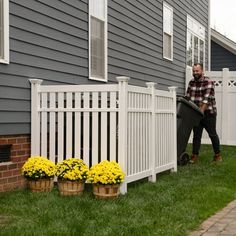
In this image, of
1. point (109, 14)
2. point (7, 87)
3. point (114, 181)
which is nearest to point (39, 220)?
point (114, 181)

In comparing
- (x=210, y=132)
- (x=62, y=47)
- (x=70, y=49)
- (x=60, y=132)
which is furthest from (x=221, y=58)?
(x=60, y=132)

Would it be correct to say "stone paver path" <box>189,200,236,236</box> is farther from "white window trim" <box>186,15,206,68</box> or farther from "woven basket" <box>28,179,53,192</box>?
"white window trim" <box>186,15,206,68</box>

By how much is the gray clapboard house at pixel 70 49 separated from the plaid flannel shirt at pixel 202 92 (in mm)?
1597

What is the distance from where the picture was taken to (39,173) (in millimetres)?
6914

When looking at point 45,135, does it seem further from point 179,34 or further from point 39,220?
point 179,34

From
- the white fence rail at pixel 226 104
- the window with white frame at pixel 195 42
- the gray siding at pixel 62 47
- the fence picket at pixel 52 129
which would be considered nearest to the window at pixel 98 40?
the gray siding at pixel 62 47

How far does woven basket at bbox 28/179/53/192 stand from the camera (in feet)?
23.1

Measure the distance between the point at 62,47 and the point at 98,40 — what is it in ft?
5.33

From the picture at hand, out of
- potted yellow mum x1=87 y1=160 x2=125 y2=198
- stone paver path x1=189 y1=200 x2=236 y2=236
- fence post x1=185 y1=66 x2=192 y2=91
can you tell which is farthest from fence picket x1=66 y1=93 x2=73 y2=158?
fence post x1=185 y1=66 x2=192 y2=91

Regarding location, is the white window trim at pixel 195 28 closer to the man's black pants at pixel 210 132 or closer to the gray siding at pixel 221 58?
the gray siding at pixel 221 58

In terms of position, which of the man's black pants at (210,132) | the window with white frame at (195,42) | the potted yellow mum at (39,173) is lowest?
the potted yellow mum at (39,173)

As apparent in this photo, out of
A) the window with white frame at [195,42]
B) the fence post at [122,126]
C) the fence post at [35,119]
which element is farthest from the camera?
the window with white frame at [195,42]

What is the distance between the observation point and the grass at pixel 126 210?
5020 millimetres

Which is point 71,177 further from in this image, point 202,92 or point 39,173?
point 202,92
